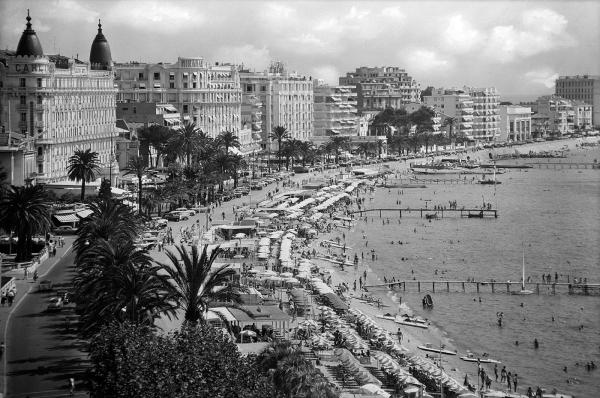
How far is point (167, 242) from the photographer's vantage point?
6438 cm

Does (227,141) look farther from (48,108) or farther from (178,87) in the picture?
(48,108)

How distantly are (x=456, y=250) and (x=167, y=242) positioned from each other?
70.2 feet

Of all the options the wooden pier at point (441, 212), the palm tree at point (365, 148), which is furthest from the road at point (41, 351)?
the palm tree at point (365, 148)

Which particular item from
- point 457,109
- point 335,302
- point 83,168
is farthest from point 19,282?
point 457,109

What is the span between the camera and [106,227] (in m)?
45.0

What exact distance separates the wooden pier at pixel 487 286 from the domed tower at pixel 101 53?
44.8 metres

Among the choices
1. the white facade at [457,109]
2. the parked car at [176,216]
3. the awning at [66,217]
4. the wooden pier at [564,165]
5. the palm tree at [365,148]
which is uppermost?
the white facade at [457,109]

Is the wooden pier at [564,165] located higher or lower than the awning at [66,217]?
higher

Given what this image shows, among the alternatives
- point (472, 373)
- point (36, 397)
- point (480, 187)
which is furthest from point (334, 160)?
point (36, 397)

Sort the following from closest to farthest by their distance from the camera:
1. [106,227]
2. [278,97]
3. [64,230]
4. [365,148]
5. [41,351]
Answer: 1. [41,351]
2. [106,227]
3. [64,230]
4. [278,97]
5. [365,148]

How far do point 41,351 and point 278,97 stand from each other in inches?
4216

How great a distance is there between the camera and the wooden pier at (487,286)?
199ft

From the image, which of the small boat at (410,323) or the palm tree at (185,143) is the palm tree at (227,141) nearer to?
the palm tree at (185,143)

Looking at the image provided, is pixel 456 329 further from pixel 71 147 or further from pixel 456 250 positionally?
pixel 71 147
